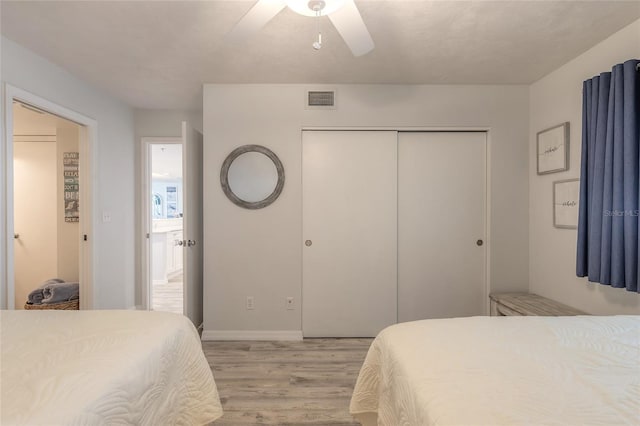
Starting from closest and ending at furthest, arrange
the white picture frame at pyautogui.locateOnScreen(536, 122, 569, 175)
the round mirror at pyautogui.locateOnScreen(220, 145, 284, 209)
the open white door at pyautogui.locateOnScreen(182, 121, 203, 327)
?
the white picture frame at pyautogui.locateOnScreen(536, 122, 569, 175), the open white door at pyautogui.locateOnScreen(182, 121, 203, 327), the round mirror at pyautogui.locateOnScreen(220, 145, 284, 209)

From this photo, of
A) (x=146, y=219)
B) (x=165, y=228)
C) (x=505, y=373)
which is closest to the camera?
(x=505, y=373)

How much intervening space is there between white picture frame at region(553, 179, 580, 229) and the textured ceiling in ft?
3.15

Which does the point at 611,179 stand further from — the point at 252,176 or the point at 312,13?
the point at 252,176

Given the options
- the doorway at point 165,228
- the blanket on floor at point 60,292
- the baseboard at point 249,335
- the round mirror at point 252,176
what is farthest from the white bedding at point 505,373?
the blanket on floor at point 60,292

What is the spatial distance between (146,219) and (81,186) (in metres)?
0.80

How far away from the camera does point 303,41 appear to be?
2.08 m

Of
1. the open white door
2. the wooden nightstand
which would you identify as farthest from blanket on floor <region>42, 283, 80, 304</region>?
the wooden nightstand

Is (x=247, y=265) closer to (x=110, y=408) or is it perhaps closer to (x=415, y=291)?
(x=415, y=291)

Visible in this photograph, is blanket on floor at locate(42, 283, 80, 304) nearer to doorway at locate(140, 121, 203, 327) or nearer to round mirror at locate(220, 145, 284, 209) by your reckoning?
doorway at locate(140, 121, 203, 327)

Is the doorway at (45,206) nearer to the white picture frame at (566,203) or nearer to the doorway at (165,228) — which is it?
the doorway at (165,228)

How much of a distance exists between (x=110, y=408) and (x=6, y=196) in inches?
81.8

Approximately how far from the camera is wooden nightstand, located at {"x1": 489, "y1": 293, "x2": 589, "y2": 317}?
2256mm

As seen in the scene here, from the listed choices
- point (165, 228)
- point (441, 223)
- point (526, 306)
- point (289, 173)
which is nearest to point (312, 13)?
point (289, 173)

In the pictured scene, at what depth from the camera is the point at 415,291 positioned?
9.50 ft
